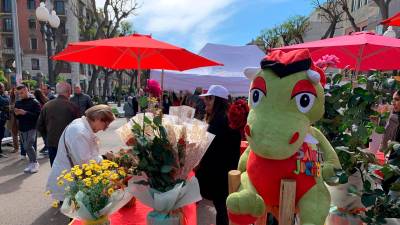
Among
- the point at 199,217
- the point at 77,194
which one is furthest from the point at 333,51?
the point at 77,194

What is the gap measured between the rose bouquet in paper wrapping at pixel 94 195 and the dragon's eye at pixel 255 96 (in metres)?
0.93

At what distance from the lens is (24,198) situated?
4832 mm

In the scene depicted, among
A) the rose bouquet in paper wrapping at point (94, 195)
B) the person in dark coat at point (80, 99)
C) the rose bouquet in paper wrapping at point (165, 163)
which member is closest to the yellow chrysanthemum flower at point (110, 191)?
the rose bouquet in paper wrapping at point (94, 195)

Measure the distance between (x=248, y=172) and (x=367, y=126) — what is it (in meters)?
0.82

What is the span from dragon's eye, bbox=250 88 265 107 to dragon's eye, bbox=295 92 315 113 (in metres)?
0.20

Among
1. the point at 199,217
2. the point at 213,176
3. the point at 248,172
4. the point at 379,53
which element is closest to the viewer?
the point at 248,172

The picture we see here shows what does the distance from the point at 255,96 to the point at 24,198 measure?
446 centimetres

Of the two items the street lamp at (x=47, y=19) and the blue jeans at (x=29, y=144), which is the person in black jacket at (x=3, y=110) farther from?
the street lamp at (x=47, y=19)

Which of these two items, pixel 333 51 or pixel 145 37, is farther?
pixel 333 51

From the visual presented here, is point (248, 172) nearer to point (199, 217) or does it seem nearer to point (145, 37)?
point (199, 217)

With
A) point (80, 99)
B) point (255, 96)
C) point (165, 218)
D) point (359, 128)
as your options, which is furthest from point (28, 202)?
point (359, 128)

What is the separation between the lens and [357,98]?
6.41 feet

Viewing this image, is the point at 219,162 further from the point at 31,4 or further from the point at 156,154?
the point at 31,4

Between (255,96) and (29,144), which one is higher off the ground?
(255,96)
